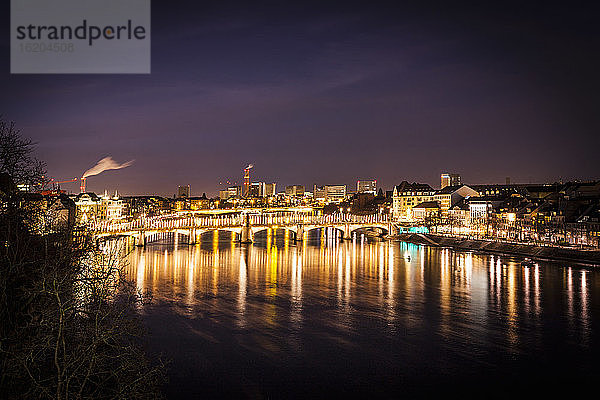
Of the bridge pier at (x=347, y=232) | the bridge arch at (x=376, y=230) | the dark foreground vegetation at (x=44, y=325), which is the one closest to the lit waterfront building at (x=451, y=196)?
the bridge arch at (x=376, y=230)

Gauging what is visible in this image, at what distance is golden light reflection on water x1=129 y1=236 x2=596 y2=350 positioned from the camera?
622 inches

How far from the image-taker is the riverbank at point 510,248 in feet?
91.6

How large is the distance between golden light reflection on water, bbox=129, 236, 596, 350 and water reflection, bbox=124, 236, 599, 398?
0.04 metres

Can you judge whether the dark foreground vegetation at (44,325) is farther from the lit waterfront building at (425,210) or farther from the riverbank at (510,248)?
the lit waterfront building at (425,210)

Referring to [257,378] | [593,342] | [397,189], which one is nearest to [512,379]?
[593,342]

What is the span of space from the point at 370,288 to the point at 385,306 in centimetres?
372

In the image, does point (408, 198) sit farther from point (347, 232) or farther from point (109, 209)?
point (109, 209)

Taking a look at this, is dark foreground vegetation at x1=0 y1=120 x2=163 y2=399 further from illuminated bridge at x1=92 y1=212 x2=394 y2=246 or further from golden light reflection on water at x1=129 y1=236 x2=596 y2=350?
illuminated bridge at x1=92 y1=212 x2=394 y2=246

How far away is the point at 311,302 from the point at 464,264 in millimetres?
14039

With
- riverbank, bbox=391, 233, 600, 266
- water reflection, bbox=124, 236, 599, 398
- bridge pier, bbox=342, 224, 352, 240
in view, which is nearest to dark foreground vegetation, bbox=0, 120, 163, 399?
water reflection, bbox=124, 236, 599, 398

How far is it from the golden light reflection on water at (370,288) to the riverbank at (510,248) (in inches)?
81.5

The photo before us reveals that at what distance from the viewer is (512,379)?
34.2ft

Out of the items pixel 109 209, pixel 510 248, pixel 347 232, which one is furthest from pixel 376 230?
pixel 109 209

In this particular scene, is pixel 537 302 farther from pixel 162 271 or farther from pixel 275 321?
pixel 162 271
